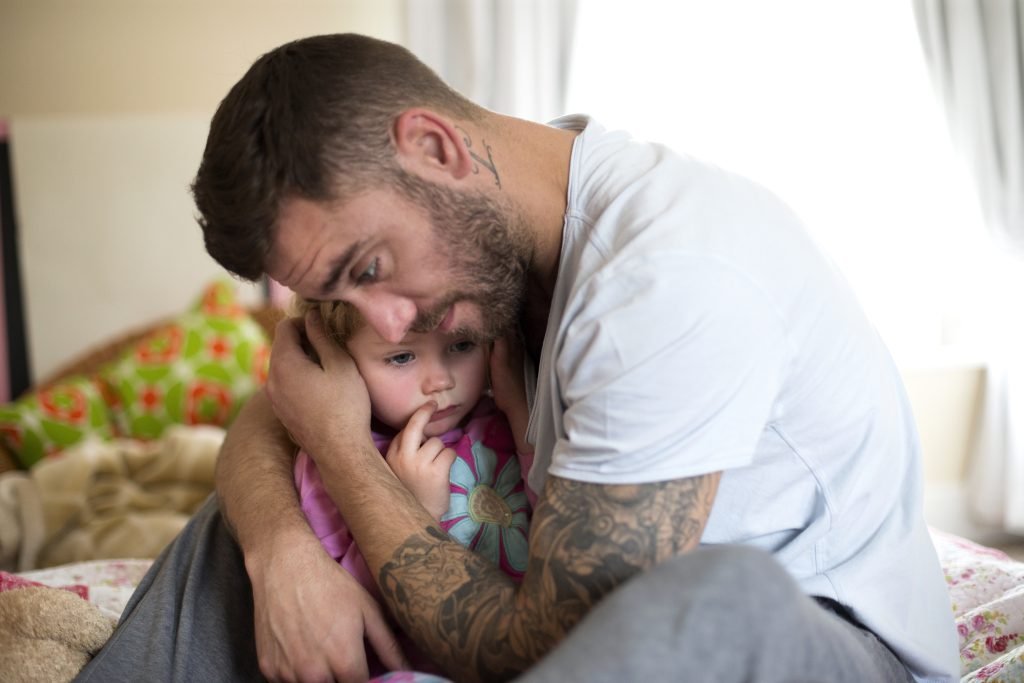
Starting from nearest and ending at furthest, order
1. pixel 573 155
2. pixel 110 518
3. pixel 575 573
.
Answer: pixel 575 573, pixel 573 155, pixel 110 518

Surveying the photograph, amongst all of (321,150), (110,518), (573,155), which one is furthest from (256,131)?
(110,518)

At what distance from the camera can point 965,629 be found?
5.56ft

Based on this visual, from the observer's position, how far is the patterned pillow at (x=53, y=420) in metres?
3.34

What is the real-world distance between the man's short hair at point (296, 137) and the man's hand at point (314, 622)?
1.37ft

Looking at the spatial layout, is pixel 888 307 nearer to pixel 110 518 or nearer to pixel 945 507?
pixel 945 507

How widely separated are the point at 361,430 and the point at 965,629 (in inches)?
43.6

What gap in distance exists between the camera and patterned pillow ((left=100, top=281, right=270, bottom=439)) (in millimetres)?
3508

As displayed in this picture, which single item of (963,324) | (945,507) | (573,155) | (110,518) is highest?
(573,155)

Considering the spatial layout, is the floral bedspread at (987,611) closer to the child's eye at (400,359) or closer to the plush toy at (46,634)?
the child's eye at (400,359)

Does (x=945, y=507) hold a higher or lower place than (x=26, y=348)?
lower

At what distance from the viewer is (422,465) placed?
56.2 inches

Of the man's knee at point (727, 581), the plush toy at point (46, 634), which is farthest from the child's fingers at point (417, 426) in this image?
the man's knee at point (727, 581)

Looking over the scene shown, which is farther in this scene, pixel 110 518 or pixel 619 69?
pixel 619 69

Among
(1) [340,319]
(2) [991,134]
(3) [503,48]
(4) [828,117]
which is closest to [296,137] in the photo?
(1) [340,319]
